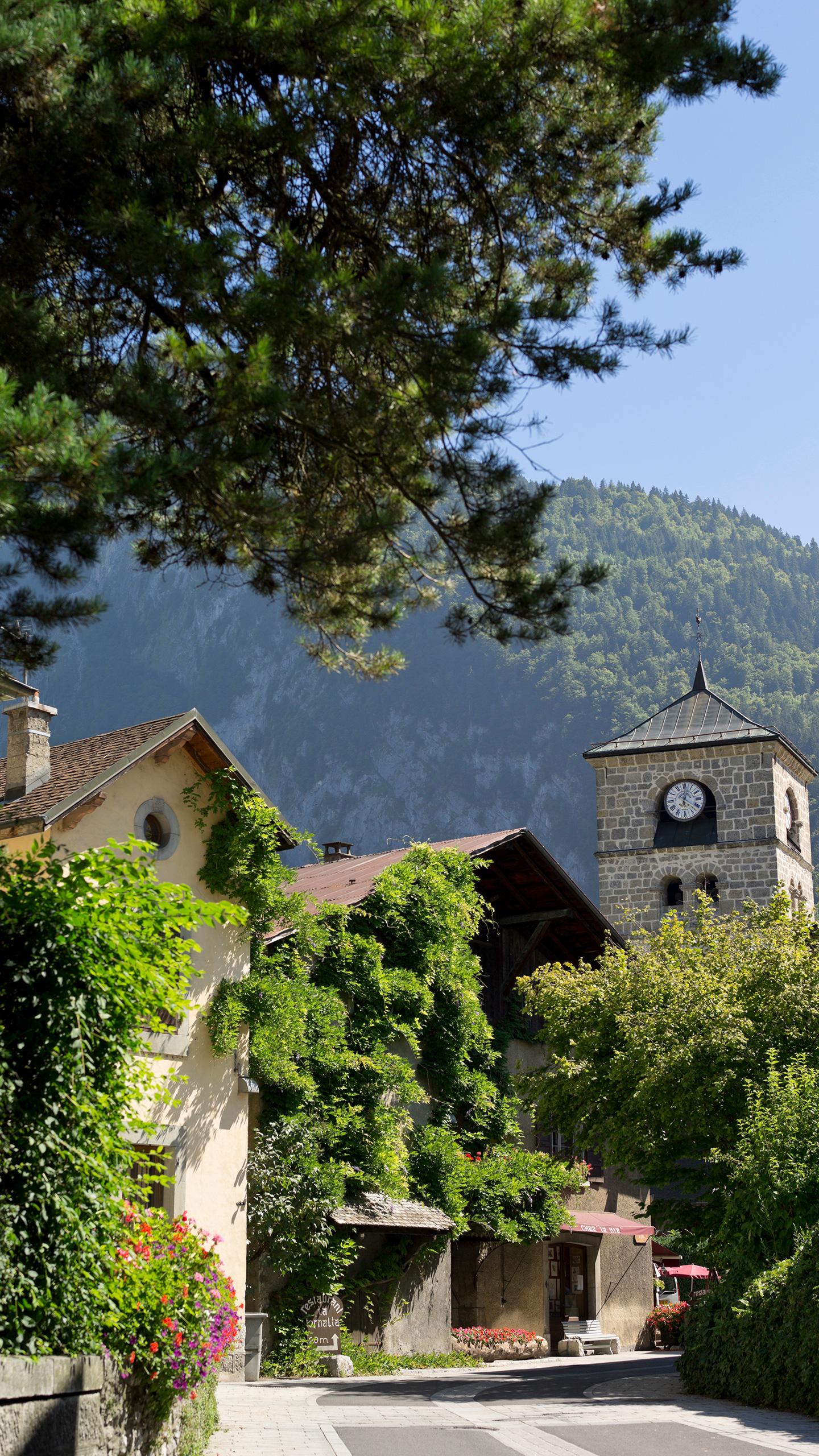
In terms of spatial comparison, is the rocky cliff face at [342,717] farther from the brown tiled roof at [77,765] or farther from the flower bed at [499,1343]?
the brown tiled roof at [77,765]

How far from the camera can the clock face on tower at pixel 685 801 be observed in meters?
39.5

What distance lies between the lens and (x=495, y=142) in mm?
8234

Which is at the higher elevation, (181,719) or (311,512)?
(181,719)

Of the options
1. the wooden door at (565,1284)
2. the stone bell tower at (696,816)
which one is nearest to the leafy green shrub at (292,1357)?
the wooden door at (565,1284)

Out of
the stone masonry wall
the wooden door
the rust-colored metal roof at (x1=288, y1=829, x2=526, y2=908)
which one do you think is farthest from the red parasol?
the rust-colored metal roof at (x1=288, y1=829, x2=526, y2=908)

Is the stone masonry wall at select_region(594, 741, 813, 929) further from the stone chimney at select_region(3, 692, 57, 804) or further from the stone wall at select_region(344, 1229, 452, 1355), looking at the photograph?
the stone chimney at select_region(3, 692, 57, 804)

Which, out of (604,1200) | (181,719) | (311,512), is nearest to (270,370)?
(311,512)

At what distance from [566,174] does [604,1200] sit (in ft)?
73.5

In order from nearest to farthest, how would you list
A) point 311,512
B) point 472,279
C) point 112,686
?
point 311,512 < point 472,279 < point 112,686

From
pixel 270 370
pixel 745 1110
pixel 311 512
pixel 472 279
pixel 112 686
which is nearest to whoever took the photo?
pixel 270 370

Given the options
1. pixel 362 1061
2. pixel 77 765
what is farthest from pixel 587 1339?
pixel 77 765

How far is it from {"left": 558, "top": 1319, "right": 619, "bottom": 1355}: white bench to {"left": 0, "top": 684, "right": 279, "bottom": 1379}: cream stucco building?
31.4 feet

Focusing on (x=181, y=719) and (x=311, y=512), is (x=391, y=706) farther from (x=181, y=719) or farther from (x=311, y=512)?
(x=311, y=512)

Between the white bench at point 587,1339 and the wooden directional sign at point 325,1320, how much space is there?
7460 mm
